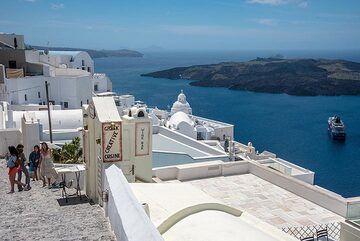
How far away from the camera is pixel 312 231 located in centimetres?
1034

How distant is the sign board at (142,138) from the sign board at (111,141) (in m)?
0.74

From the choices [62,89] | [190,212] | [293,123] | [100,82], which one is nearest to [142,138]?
[190,212]

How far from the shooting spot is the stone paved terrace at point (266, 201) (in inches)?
439

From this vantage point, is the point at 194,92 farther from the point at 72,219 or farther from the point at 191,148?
the point at 72,219

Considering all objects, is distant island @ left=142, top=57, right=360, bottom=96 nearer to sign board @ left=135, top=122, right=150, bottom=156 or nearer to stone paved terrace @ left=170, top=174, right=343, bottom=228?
stone paved terrace @ left=170, top=174, right=343, bottom=228

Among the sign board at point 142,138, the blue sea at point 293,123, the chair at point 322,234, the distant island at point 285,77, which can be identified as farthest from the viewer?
the distant island at point 285,77

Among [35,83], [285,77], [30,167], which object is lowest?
[285,77]

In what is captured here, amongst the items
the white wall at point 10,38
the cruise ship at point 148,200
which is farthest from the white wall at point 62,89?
the cruise ship at point 148,200

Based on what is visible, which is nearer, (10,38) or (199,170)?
(199,170)

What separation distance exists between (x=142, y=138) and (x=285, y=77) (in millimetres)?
150051

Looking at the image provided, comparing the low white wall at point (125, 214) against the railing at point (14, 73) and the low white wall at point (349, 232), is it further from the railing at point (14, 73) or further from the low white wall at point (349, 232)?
the railing at point (14, 73)

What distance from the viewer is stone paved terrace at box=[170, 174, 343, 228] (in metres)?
11.2

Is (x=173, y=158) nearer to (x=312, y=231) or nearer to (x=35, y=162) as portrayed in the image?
(x=35, y=162)

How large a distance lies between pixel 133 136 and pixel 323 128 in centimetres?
7122
